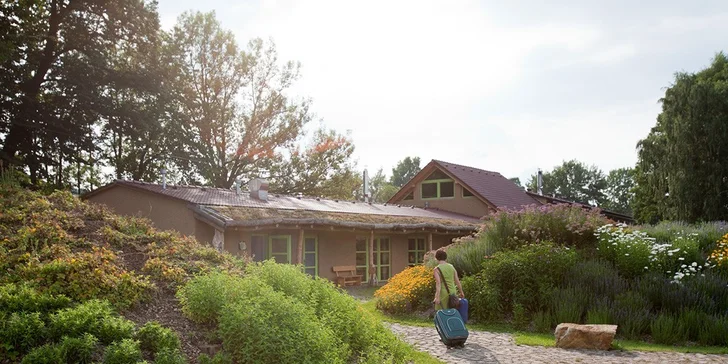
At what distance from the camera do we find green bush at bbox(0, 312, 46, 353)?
4758 mm

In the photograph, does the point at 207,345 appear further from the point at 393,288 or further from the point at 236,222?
the point at 236,222

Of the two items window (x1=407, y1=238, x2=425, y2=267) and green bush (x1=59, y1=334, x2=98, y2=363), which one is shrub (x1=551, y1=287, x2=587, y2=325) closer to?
green bush (x1=59, y1=334, x2=98, y2=363)

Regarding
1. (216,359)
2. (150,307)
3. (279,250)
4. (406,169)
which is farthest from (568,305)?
(406,169)

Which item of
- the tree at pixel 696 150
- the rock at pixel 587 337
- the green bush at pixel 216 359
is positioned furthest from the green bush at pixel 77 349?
the tree at pixel 696 150

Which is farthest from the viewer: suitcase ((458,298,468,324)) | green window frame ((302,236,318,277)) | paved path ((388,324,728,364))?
green window frame ((302,236,318,277))

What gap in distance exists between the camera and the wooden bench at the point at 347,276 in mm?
19156

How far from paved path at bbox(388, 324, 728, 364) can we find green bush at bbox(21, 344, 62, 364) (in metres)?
4.44

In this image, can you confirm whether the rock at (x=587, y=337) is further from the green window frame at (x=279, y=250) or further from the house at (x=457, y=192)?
the house at (x=457, y=192)

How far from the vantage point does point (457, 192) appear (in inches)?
1109

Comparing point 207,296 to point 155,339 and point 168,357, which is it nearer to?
point 155,339

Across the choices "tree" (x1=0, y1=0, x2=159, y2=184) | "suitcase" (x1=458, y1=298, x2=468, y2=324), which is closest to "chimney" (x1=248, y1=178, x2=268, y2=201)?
"tree" (x1=0, y1=0, x2=159, y2=184)

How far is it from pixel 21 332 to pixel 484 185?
26.0 meters

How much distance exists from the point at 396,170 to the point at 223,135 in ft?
174

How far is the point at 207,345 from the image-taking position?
5.59 m
